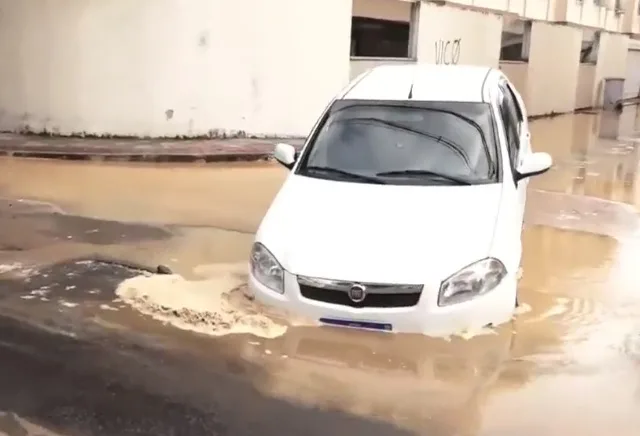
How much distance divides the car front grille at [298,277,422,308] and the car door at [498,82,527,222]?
4.85ft

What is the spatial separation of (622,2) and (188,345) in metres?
31.7

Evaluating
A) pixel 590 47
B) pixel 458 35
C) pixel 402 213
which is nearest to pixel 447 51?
pixel 458 35

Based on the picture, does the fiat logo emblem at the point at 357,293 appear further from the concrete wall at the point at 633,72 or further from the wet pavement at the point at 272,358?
the concrete wall at the point at 633,72

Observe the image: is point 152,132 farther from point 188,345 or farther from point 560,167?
point 188,345

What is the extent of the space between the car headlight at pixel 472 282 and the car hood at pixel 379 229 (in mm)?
54

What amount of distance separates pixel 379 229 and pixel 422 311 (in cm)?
66

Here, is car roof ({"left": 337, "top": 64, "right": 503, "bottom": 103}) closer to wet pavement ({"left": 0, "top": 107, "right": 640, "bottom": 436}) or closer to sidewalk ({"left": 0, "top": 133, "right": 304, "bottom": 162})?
wet pavement ({"left": 0, "top": 107, "right": 640, "bottom": 436})

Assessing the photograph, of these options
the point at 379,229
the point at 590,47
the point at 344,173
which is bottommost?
the point at 379,229

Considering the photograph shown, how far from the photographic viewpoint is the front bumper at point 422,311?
16.8ft

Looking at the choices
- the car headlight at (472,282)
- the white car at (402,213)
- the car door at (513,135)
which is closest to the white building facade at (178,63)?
the car door at (513,135)

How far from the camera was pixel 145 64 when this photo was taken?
13.7 metres

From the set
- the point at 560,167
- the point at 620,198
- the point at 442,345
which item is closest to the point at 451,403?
the point at 442,345

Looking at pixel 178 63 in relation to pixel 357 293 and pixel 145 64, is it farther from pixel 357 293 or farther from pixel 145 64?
pixel 357 293

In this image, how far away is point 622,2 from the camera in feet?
107
